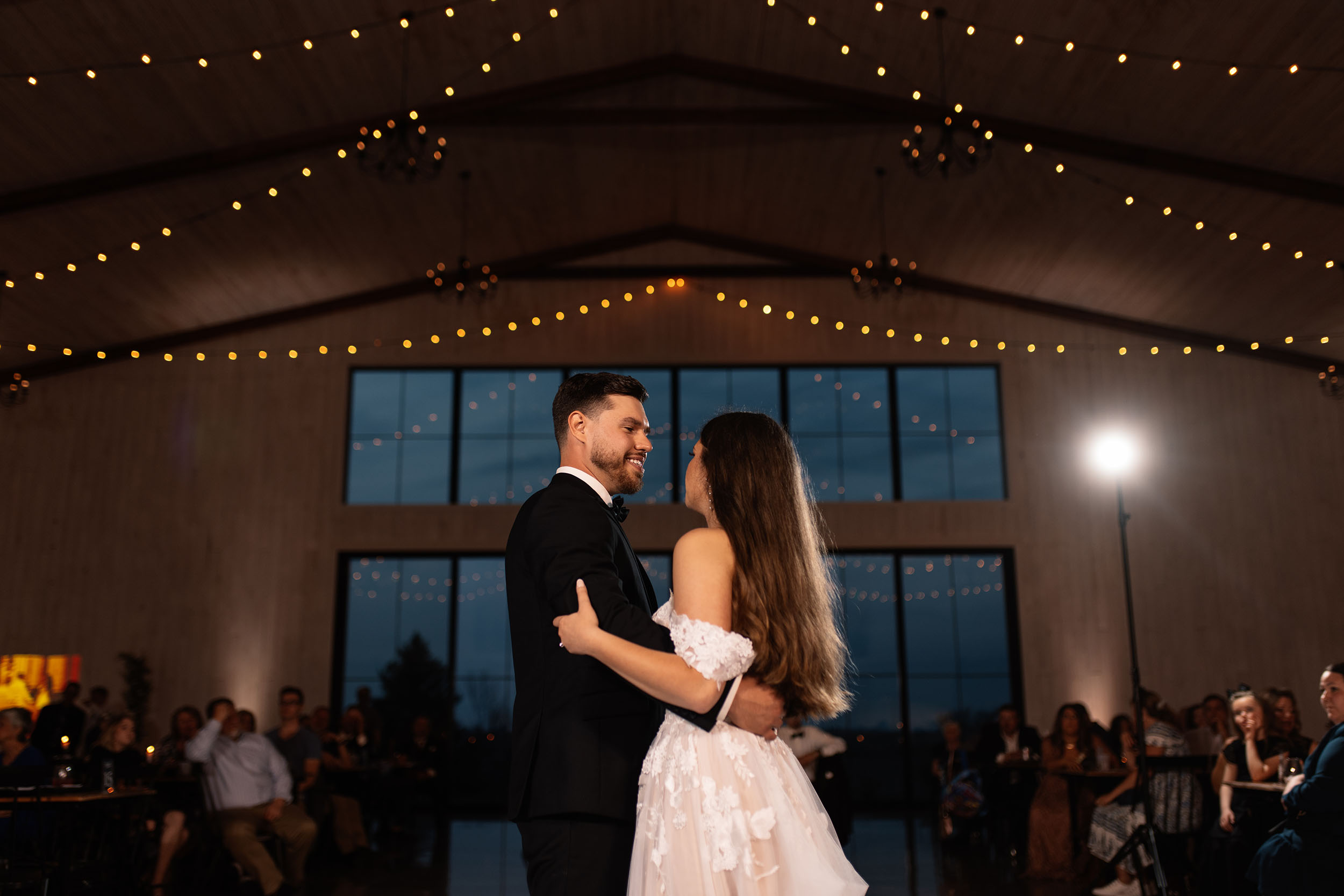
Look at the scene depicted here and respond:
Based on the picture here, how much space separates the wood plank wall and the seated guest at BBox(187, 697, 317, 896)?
4.87m

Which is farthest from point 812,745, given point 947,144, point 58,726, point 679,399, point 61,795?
point 58,726

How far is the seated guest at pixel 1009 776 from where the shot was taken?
841cm

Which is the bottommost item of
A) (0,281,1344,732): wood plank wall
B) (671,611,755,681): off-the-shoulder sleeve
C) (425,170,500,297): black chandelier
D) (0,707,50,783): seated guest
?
(0,707,50,783): seated guest

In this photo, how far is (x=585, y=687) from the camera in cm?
195

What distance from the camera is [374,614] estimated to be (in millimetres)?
11797

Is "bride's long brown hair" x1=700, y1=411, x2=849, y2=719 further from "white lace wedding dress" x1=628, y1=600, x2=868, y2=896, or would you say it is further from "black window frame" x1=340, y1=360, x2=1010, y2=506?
"black window frame" x1=340, y1=360, x2=1010, y2=506

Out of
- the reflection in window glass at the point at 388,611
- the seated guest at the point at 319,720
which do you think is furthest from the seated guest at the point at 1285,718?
the reflection in window glass at the point at 388,611

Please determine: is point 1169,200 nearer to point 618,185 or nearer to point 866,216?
point 866,216

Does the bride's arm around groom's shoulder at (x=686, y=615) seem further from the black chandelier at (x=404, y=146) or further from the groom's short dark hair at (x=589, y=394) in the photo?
the black chandelier at (x=404, y=146)

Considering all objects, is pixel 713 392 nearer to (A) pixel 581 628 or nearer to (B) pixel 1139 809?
(B) pixel 1139 809

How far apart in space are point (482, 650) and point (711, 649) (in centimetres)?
1034

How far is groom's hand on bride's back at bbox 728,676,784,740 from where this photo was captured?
6.18 ft

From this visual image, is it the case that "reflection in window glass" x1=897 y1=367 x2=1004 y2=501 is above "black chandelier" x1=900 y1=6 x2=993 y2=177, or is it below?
below

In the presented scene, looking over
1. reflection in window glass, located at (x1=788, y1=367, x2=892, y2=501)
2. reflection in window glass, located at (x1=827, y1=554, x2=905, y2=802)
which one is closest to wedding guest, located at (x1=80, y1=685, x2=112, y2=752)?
reflection in window glass, located at (x1=827, y1=554, x2=905, y2=802)
